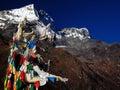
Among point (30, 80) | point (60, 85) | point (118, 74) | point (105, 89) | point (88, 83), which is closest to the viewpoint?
point (30, 80)

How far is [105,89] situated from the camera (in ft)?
220

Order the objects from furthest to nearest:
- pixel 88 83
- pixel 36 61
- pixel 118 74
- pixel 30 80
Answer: pixel 118 74, pixel 88 83, pixel 36 61, pixel 30 80

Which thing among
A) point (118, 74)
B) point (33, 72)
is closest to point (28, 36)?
point (33, 72)

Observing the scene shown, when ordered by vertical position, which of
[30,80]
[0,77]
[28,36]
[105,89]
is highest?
[105,89]

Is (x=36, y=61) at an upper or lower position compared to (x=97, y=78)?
lower

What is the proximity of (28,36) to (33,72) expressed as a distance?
3.50 ft

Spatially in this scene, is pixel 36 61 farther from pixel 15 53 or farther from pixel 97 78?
pixel 97 78

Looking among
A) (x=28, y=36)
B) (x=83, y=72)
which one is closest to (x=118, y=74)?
(x=83, y=72)

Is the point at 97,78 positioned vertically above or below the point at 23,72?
above

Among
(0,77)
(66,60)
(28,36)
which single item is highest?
(66,60)

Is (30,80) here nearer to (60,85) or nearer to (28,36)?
(28,36)

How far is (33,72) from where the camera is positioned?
6.93m

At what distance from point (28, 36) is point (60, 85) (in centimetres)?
4278

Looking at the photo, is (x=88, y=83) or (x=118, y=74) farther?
(x=118, y=74)
